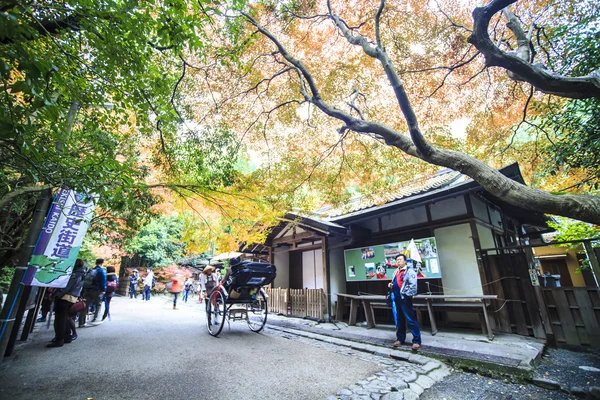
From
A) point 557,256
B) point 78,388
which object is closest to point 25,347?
point 78,388

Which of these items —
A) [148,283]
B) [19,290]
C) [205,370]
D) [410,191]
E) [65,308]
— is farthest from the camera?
[148,283]

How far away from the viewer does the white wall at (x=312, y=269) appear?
1095 cm

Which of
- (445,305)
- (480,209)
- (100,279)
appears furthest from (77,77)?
(480,209)

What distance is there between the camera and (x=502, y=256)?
22.3 ft

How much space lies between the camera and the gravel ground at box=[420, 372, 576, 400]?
332cm

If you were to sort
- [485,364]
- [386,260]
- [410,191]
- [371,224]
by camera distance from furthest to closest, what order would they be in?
[371,224]
[410,191]
[386,260]
[485,364]

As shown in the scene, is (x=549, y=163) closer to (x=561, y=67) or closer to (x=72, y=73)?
(x=561, y=67)

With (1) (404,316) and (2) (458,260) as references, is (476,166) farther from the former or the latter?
(2) (458,260)

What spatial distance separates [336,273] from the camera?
32.8 ft

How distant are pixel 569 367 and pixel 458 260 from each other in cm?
316

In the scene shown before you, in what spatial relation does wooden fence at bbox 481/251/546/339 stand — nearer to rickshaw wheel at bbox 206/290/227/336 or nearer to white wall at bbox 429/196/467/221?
white wall at bbox 429/196/467/221

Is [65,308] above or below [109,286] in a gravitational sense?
below

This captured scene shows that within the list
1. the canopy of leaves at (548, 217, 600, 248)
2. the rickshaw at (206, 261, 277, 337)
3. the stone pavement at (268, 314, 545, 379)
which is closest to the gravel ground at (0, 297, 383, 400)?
the rickshaw at (206, 261, 277, 337)

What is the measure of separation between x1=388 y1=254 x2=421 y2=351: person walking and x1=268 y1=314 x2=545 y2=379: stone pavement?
30cm
